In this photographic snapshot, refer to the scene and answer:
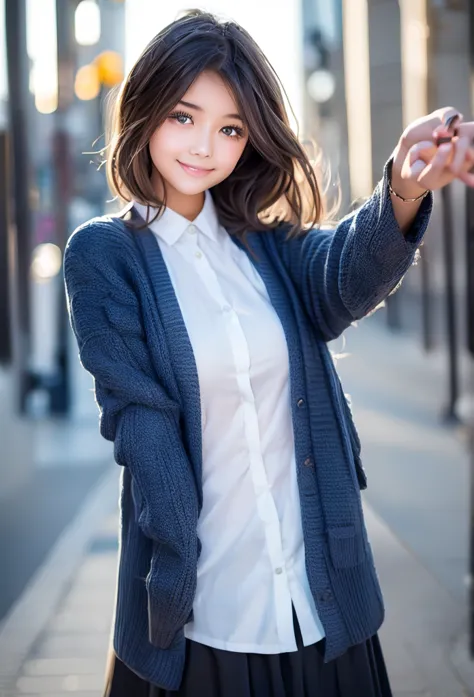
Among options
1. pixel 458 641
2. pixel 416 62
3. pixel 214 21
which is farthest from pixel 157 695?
pixel 416 62

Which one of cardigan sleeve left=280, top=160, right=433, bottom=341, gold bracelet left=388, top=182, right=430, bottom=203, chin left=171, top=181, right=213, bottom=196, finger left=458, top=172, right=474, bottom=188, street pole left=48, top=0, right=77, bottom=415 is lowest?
cardigan sleeve left=280, top=160, right=433, bottom=341

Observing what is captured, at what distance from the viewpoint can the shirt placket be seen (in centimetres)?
205

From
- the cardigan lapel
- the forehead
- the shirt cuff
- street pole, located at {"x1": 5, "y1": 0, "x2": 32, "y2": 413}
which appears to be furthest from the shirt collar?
street pole, located at {"x1": 5, "y1": 0, "x2": 32, "y2": 413}

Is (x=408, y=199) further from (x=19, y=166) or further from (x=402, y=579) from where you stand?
(x=19, y=166)

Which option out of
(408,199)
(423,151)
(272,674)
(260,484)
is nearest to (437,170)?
(423,151)

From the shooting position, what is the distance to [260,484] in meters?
2.09

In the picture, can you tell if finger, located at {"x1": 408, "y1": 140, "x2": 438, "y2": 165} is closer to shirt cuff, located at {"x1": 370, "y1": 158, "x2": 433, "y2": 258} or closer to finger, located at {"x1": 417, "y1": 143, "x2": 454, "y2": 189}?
finger, located at {"x1": 417, "y1": 143, "x2": 454, "y2": 189}

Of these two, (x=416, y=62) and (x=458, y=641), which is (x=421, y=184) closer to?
(x=458, y=641)

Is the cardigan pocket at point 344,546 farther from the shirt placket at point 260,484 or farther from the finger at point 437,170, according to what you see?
the finger at point 437,170

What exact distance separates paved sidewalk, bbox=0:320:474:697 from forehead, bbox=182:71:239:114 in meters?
2.17

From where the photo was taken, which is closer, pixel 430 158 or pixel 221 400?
pixel 430 158

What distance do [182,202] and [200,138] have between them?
0.22 m

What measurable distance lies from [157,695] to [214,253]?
0.97m

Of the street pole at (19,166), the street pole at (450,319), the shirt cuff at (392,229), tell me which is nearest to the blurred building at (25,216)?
the street pole at (19,166)
